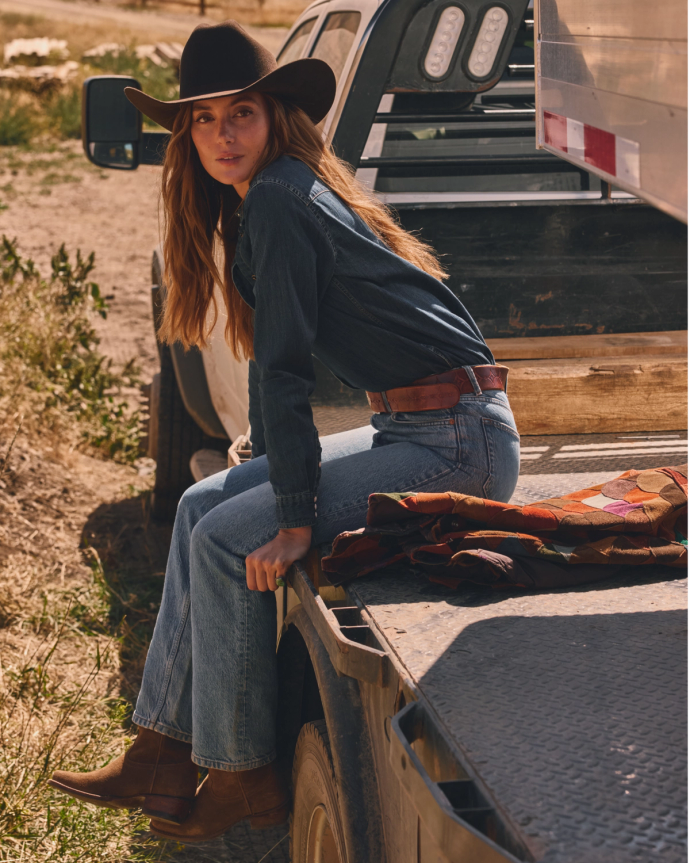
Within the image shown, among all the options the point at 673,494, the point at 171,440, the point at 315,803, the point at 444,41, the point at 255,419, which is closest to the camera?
the point at 315,803

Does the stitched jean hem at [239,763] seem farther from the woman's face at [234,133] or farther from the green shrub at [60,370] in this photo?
the green shrub at [60,370]

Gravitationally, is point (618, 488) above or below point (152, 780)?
above

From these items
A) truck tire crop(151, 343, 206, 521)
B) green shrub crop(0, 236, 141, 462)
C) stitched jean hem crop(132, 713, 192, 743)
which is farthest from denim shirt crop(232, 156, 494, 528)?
green shrub crop(0, 236, 141, 462)

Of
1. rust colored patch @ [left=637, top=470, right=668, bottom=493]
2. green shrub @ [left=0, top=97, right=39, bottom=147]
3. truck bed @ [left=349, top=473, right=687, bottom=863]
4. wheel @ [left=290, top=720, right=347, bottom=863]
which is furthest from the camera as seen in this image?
green shrub @ [left=0, top=97, right=39, bottom=147]

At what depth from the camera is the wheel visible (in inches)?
66.2

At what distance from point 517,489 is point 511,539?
577 millimetres

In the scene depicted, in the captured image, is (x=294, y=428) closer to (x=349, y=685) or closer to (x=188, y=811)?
(x=349, y=685)

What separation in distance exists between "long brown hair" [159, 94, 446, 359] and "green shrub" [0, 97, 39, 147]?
15.4m

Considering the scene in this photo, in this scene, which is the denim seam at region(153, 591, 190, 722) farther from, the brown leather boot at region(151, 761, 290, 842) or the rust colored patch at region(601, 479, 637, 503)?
the rust colored patch at region(601, 479, 637, 503)

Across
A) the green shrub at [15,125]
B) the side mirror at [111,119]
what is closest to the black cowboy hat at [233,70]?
the side mirror at [111,119]

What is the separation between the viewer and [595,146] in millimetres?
1700

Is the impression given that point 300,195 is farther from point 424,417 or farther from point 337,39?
point 337,39

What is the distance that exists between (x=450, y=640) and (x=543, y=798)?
0.42 m

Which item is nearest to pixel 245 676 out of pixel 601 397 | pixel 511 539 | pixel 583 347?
pixel 511 539
